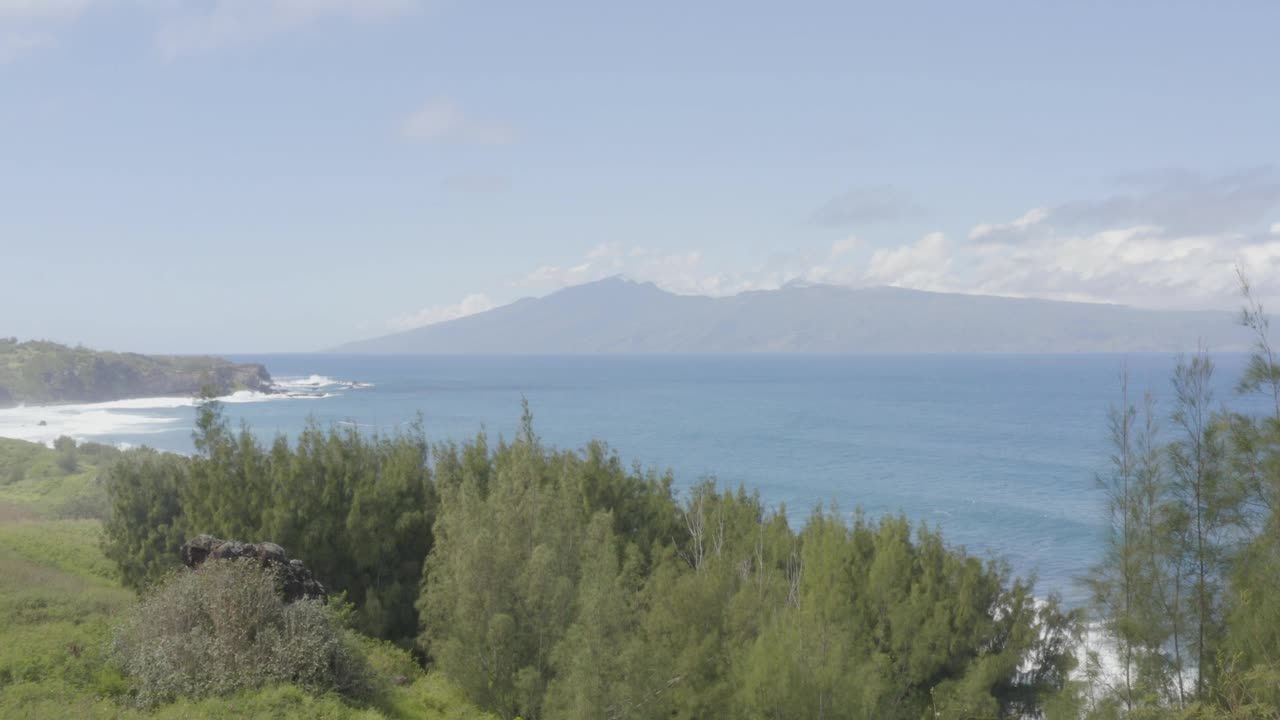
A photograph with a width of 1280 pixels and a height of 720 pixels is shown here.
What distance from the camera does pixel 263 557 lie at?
17.6 m

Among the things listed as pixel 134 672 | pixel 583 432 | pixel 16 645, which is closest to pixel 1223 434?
pixel 134 672

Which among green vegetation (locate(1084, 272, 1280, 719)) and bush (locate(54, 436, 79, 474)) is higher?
green vegetation (locate(1084, 272, 1280, 719))

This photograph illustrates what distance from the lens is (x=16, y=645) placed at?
15.7m

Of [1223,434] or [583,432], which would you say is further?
[583,432]

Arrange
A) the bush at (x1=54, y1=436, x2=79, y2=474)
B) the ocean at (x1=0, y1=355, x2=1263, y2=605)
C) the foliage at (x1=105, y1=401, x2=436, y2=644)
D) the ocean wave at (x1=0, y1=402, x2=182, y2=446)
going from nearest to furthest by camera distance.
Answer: the foliage at (x1=105, y1=401, x2=436, y2=644), the ocean at (x1=0, y1=355, x2=1263, y2=605), the bush at (x1=54, y1=436, x2=79, y2=474), the ocean wave at (x1=0, y1=402, x2=182, y2=446)

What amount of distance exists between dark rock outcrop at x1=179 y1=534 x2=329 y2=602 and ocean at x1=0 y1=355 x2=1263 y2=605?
26.4 feet

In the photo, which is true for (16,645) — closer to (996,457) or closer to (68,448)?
(68,448)

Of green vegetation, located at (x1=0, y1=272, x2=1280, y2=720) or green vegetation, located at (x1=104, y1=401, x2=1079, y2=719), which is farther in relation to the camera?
green vegetation, located at (x1=104, y1=401, x2=1079, y2=719)

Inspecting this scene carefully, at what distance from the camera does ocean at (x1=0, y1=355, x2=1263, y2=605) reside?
180ft

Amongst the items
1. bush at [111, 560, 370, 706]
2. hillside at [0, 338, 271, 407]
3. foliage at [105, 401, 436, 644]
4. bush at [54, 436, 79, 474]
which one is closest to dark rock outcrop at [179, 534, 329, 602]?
bush at [111, 560, 370, 706]

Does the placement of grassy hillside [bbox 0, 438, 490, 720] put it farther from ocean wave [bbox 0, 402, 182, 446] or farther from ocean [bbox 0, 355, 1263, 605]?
ocean wave [bbox 0, 402, 182, 446]

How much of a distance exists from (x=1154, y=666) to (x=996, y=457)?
67.1 m

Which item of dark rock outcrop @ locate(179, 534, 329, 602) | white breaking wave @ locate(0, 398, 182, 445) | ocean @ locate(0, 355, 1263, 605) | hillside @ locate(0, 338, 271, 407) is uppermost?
hillside @ locate(0, 338, 271, 407)

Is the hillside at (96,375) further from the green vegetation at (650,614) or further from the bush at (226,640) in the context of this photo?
the bush at (226,640)
